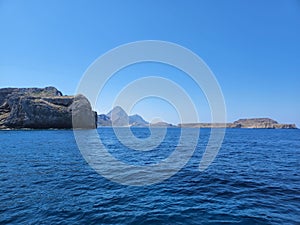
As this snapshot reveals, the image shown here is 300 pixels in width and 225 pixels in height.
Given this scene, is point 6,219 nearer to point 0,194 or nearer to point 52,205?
point 52,205

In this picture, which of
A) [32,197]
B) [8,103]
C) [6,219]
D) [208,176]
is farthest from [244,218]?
[8,103]

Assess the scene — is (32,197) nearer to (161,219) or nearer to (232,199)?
(161,219)

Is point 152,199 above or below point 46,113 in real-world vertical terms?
below

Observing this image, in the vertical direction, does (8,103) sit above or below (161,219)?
above

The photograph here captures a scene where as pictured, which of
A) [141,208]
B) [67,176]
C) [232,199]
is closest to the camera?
[141,208]

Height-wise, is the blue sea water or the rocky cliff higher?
the rocky cliff

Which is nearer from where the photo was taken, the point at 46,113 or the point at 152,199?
the point at 152,199

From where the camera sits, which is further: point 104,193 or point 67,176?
point 67,176

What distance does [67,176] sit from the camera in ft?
57.7

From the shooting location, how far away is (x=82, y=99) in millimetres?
144750

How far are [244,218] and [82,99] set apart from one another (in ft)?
480

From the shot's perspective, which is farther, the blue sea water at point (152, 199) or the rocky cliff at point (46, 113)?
the rocky cliff at point (46, 113)

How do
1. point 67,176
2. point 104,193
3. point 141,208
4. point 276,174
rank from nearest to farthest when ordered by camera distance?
point 141,208 < point 104,193 < point 67,176 < point 276,174

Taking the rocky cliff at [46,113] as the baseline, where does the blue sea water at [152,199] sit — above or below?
below
